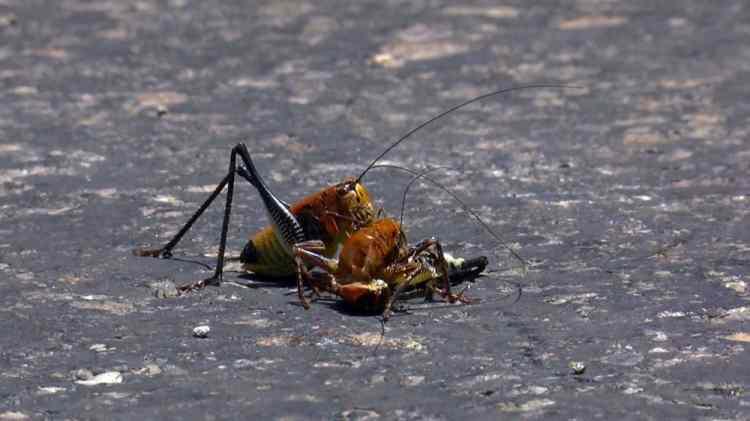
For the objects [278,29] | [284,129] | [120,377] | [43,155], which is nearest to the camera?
[120,377]

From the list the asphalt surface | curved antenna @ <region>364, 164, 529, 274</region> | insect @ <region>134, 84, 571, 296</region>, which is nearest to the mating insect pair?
insect @ <region>134, 84, 571, 296</region>

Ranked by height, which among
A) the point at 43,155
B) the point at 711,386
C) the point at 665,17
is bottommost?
the point at 711,386

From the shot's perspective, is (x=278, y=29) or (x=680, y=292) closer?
(x=680, y=292)

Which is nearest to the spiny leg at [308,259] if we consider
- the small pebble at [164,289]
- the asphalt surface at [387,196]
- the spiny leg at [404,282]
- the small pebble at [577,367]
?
the asphalt surface at [387,196]

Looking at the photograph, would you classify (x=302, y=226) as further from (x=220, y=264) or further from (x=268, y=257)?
(x=220, y=264)

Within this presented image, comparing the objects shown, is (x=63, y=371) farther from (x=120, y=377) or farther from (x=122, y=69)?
(x=122, y=69)

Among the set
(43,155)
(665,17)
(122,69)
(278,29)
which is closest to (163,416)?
(43,155)

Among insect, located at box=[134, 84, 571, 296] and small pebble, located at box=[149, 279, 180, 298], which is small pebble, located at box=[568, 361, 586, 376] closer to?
insect, located at box=[134, 84, 571, 296]

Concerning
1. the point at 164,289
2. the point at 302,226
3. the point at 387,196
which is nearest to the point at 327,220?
the point at 302,226
